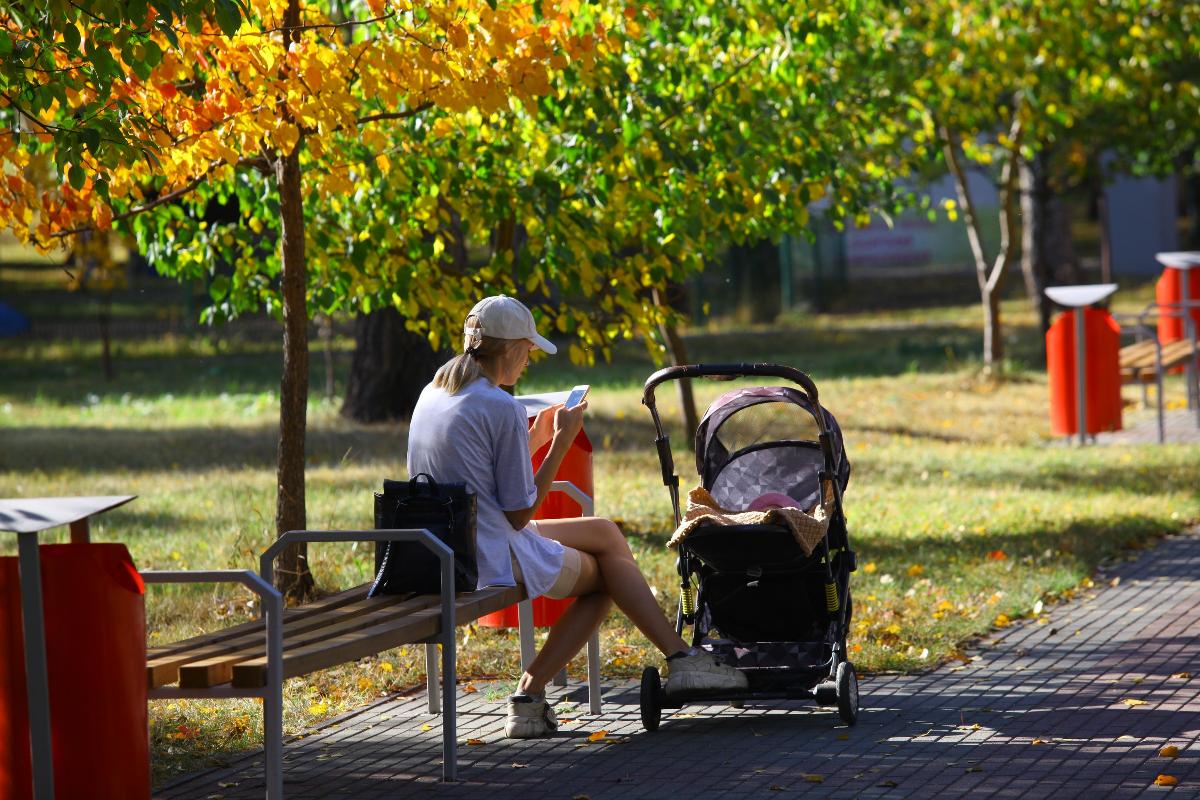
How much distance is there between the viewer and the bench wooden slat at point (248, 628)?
18.1ft

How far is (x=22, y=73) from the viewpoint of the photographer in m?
6.40

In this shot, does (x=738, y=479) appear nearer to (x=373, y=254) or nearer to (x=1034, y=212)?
(x=373, y=254)

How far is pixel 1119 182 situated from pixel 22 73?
39.3 m

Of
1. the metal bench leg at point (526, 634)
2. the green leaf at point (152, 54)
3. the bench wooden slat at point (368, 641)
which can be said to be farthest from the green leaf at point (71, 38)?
the metal bench leg at point (526, 634)

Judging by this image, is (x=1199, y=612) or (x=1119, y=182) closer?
(x=1199, y=612)

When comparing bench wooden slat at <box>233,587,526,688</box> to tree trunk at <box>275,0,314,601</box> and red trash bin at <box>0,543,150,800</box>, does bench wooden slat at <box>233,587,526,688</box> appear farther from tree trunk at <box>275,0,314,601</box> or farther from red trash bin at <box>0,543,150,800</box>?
tree trunk at <box>275,0,314,601</box>

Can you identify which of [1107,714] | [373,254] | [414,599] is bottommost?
[1107,714]

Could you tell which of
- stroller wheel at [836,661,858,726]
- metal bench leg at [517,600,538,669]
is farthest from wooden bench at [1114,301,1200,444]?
metal bench leg at [517,600,538,669]

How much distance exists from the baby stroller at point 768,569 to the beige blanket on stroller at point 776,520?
3 centimetres

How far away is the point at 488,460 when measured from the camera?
626 cm

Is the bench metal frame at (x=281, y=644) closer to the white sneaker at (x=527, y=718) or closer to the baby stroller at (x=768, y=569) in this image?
the white sneaker at (x=527, y=718)

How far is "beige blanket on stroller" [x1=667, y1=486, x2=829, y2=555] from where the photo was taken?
645 cm

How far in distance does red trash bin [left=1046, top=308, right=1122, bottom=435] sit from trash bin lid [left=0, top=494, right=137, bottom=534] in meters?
11.3

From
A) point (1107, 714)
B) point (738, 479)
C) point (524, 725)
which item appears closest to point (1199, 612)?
point (1107, 714)
